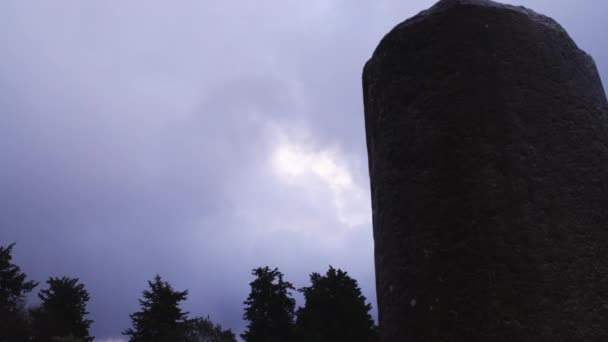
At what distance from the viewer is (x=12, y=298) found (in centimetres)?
2958

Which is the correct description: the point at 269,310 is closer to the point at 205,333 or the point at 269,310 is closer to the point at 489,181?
the point at 205,333

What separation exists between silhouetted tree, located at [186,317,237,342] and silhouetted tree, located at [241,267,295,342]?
1490mm

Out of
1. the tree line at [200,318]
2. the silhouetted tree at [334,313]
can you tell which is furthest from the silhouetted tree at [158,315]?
the silhouetted tree at [334,313]

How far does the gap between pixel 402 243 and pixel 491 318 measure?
1.61 feet

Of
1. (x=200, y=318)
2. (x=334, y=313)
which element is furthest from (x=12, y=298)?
(x=334, y=313)

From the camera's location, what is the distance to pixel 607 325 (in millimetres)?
1717

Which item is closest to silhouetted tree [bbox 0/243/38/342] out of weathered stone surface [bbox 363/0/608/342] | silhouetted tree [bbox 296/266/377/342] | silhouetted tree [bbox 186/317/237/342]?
silhouetted tree [bbox 186/317/237/342]

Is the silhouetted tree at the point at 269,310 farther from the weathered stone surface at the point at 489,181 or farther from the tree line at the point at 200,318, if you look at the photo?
the weathered stone surface at the point at 489,181

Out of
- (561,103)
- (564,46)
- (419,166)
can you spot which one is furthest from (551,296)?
(564,46)

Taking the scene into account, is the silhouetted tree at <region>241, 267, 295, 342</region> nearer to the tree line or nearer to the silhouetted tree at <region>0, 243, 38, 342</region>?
the tree line

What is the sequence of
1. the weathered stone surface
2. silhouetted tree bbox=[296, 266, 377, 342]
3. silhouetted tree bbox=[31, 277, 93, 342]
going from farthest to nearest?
silhouetted tree bbox=[31, 277, 93, 342]
silhouetted tree bbox=[296, 266, 377, 342]
the weathered stone surface

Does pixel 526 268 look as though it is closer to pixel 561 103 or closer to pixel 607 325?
pixel 607 325

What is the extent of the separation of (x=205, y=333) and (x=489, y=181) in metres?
26.5

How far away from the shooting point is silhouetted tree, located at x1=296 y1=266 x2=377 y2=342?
22.1 meters
